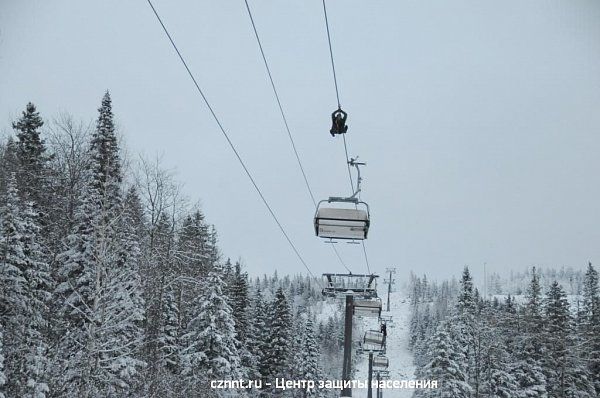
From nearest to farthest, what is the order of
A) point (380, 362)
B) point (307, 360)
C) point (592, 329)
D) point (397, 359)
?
1. point (380, 362)
2. point (592, 329)
3. point (307, 360)
4. point (397, 359)

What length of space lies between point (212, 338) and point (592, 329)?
29.0 metres

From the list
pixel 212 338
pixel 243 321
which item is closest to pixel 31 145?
pixel 212 338

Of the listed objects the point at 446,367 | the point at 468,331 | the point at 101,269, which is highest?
the point at 101,269

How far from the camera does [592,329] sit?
38.4 metres

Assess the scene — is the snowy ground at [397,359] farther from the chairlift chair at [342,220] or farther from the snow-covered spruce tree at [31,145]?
the chairlift chair at [342,220]

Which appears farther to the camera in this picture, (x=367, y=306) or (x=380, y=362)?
(x=380, y=362)

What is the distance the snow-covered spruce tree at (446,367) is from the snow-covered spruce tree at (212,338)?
1294 cm

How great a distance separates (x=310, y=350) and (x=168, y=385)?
26886 mm

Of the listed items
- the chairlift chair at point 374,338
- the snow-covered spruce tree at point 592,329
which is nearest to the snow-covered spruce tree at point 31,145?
the chairlift chair at point 374,338

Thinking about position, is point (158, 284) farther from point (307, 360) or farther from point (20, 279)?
point (307, 360)

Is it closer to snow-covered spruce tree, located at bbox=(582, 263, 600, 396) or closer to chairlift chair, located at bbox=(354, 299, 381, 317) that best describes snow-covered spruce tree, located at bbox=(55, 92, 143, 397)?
chairlift chair, located at bbox=(354, 299, 381, 317)

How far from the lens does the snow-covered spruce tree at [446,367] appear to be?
106 feet

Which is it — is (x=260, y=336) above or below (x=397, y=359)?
above

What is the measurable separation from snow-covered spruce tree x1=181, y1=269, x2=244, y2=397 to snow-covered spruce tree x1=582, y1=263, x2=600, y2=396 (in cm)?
2206
